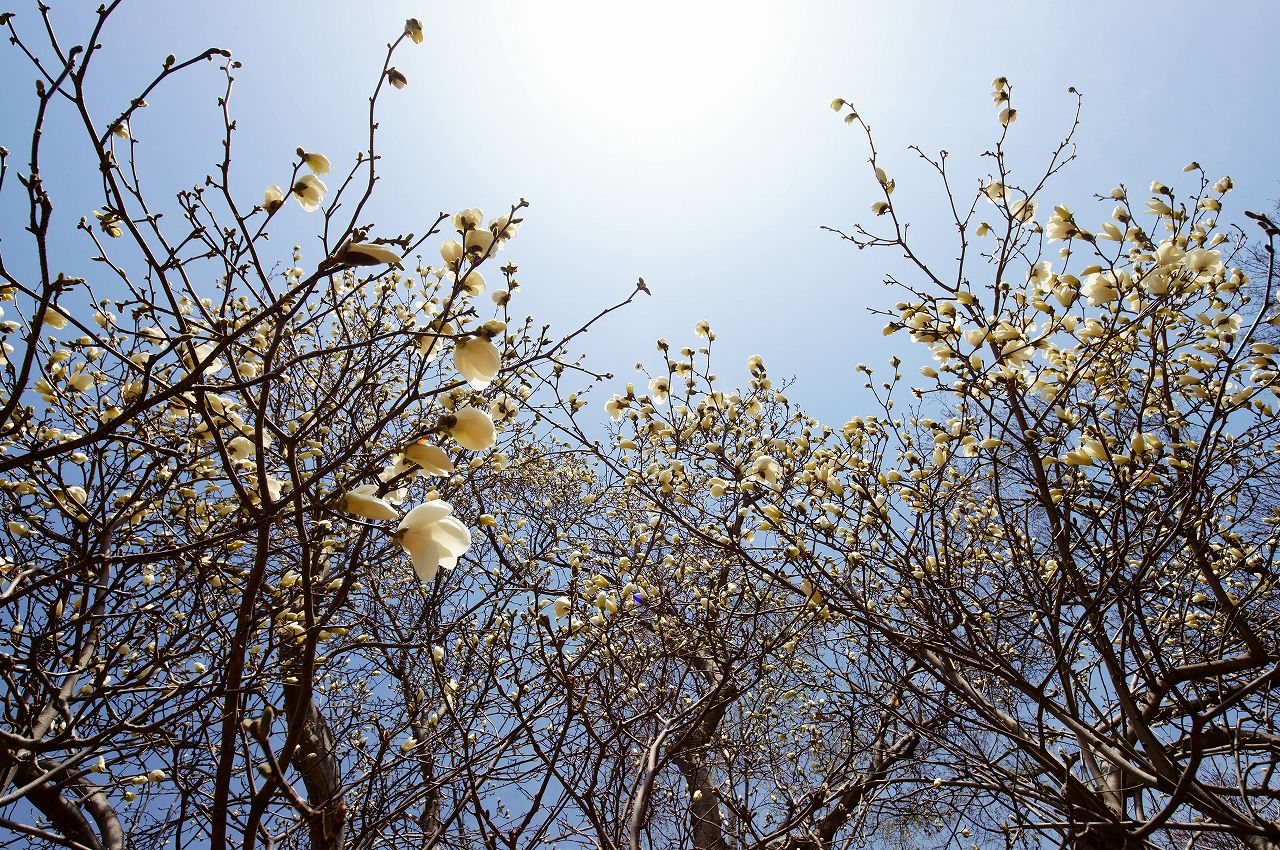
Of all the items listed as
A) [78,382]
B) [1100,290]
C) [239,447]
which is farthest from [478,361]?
[1100,290]

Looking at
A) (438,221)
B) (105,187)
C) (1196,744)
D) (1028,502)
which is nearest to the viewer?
(105,187)

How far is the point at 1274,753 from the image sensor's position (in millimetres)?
2537

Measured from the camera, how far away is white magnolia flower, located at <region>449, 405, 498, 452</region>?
1.40 meters

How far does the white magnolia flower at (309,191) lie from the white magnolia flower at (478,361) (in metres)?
0.86

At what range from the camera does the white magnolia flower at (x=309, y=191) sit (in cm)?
192

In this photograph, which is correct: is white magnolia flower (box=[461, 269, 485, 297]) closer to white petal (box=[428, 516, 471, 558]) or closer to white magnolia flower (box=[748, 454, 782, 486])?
white petal (box=[428, 516, 471, 558])

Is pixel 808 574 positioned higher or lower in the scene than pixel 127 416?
higher

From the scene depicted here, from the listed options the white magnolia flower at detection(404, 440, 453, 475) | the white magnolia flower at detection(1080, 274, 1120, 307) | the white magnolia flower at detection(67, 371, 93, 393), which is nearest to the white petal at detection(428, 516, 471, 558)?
the white magnolia flower at detection(404, 440, 453, 475)

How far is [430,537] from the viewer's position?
54.2 inches

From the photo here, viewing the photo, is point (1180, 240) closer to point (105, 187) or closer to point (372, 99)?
point (372, 99)

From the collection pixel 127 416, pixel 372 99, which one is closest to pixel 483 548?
pixel 372 99

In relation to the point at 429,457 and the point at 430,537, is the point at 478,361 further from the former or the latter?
the point at 430,537

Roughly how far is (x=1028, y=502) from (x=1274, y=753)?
136cm

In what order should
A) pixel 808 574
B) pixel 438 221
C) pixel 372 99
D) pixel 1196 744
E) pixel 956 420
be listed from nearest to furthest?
pixel 1196 744, pixel 372 99, pixel 438 221, pixel 808 574, pixel 956 420
